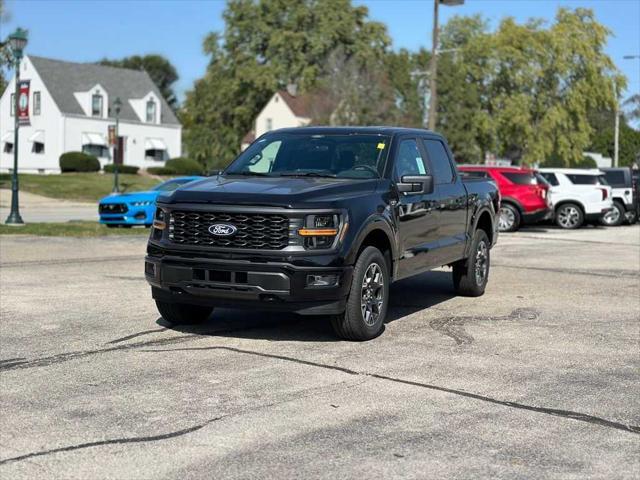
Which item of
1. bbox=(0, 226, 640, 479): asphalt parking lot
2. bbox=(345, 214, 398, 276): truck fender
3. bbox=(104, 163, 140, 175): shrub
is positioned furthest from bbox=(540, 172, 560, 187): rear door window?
bbox=(104, 163, 140, 175): shrub

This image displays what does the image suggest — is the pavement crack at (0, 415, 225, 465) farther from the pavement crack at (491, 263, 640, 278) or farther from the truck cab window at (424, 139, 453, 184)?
the pavement crack at (491, 263, 640, 278)

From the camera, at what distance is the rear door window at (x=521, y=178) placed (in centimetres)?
2453

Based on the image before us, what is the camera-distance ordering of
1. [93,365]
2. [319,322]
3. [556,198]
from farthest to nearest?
[556,198] < [319,322] < [93,365]

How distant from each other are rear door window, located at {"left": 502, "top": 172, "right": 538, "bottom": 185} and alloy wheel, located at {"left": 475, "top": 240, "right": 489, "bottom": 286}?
14.0 m

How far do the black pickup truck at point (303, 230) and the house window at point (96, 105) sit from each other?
5949 centimetres

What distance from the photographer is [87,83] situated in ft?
219

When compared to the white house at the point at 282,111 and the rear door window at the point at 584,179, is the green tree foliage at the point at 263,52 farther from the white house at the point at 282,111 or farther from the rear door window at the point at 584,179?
the rear door window at the point at 584,179

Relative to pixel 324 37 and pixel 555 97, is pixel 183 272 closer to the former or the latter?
pixel 555 97

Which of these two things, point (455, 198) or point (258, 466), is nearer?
point (258, 466)

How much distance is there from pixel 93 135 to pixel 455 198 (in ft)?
191

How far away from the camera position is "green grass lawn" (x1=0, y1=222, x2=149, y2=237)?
760 inches

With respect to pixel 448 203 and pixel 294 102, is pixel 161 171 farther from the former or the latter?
pixel 448 203

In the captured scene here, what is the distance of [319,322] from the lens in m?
8.79

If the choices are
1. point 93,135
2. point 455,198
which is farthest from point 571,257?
point 93,135
